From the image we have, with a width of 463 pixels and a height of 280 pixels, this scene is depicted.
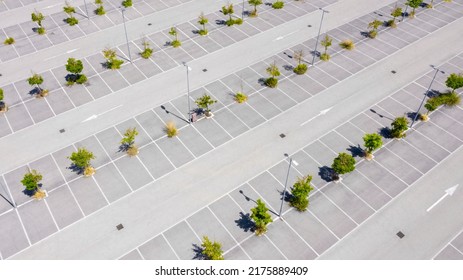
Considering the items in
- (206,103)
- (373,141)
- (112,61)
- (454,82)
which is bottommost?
(454,82)

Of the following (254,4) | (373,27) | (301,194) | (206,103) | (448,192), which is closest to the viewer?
(301,194)

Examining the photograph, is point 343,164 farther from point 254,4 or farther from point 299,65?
point 254,4

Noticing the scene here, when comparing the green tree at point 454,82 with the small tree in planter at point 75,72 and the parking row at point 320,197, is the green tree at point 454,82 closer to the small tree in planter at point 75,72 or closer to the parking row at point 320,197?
the parking row at point 320,197

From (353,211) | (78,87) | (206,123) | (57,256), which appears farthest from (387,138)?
(78,87)

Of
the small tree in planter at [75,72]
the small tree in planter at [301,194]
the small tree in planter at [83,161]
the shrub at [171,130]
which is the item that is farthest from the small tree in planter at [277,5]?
the small tree in planter at [83,161]

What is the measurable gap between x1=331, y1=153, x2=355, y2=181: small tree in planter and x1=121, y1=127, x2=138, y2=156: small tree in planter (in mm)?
19104

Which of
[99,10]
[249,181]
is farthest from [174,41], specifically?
[249,181]

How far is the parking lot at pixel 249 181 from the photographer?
95.6 feet

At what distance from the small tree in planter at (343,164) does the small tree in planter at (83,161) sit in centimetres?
2240

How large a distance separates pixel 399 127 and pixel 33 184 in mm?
34653

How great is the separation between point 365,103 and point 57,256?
34315 mm

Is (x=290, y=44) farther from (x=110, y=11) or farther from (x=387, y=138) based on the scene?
(x=110, y=11)

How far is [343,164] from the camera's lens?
31531 mm
